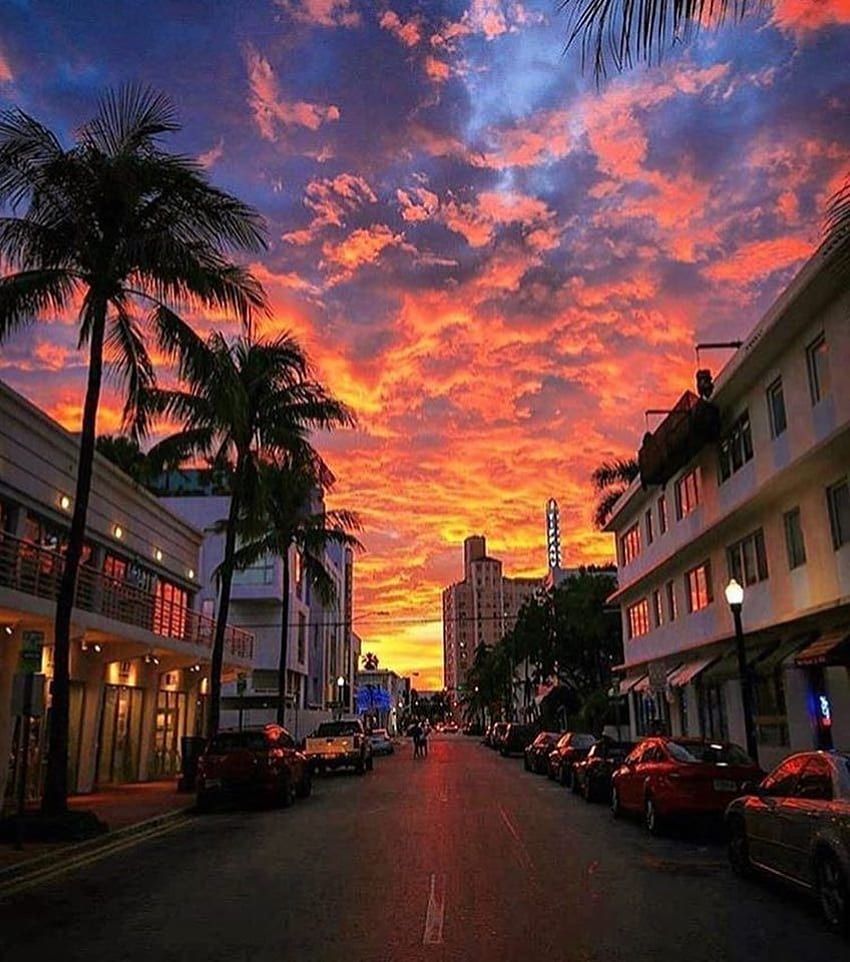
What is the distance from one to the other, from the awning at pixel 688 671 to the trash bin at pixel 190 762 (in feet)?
45.6

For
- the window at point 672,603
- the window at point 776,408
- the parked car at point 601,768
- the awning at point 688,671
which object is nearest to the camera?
the parked car at point 601,768

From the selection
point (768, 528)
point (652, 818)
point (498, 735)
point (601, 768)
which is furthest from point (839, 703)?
point (498, 735)

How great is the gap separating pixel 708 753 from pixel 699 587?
16230 mm

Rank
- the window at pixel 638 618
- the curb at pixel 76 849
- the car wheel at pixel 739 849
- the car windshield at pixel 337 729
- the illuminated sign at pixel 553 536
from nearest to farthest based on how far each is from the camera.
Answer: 1. the car wheel at pixel 739 849
2. the curb at pixel 76 849
3. the car windshield at pixel 337 729
4. the window at pixel 638 618
5. the illuminated sign at pixel 553 536

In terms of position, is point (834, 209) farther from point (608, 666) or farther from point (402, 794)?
point (608, 666)

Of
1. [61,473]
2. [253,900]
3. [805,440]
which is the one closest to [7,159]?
[61,473]

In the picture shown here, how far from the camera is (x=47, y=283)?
1638 centimetres

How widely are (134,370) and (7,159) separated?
4.17m

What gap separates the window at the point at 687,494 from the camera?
29.2 meters

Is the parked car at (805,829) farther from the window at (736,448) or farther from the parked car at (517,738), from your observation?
the parked car at (517,738)

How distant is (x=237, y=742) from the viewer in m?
21.0

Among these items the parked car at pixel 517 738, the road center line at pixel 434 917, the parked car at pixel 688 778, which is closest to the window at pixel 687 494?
the parked car at pixel 688 778

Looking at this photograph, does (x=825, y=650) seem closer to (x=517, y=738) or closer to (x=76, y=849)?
(x=76, y=849)

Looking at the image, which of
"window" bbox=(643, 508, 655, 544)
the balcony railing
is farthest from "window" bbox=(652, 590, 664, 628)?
the balcony railing
